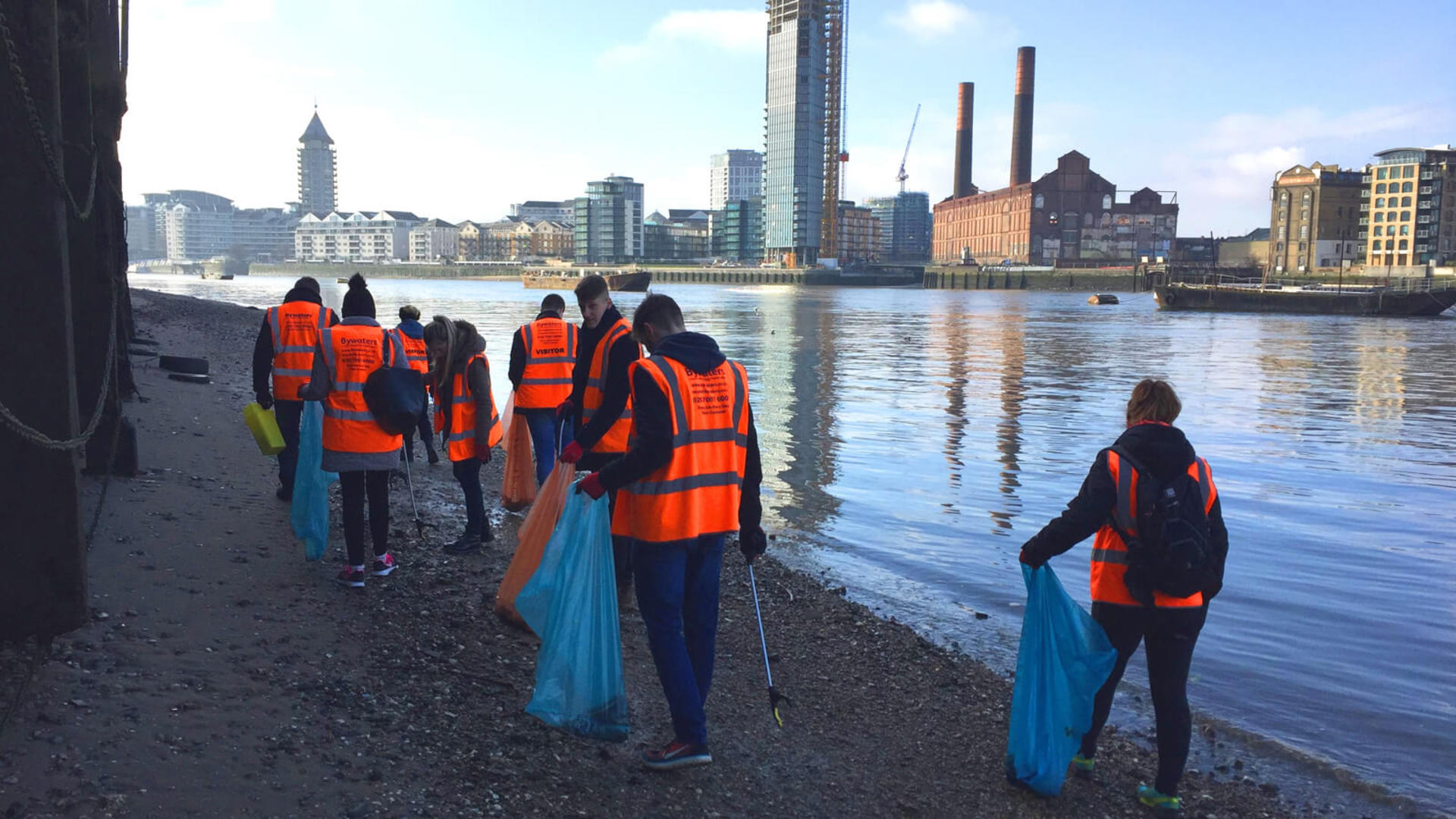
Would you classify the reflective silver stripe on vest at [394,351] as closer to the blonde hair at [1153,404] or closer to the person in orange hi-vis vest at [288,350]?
the person in orange hi-vis vest at [288,350]

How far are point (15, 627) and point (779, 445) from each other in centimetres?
1174

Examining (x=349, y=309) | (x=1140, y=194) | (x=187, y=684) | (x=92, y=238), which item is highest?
(x=1140, y=194)

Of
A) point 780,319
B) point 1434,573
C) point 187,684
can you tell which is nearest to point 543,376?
point 187,684

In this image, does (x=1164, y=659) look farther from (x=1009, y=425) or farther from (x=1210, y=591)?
(x=1009, y=425)

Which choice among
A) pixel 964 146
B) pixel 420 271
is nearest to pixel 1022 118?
pixel 964 146

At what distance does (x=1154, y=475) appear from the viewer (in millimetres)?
3982

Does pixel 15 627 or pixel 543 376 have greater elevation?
pixel 543 376

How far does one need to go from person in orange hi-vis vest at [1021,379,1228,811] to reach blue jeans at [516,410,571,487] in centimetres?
437

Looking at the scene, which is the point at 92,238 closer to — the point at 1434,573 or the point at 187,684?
the point at 187,684

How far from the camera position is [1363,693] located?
20.9 feet

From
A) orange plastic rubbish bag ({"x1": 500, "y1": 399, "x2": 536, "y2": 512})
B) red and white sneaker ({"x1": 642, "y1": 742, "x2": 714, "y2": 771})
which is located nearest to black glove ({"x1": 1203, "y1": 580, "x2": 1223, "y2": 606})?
red and white sneaker ({"x1": 642, "y1": 742, "x2": 714, "y2": 771})

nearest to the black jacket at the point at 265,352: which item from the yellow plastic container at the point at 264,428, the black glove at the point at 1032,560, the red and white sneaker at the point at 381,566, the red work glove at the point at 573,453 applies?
the yellow plastic container at the point at 264,428

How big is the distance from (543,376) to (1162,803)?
16.2 feet

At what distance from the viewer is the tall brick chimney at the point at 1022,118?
136 meters
